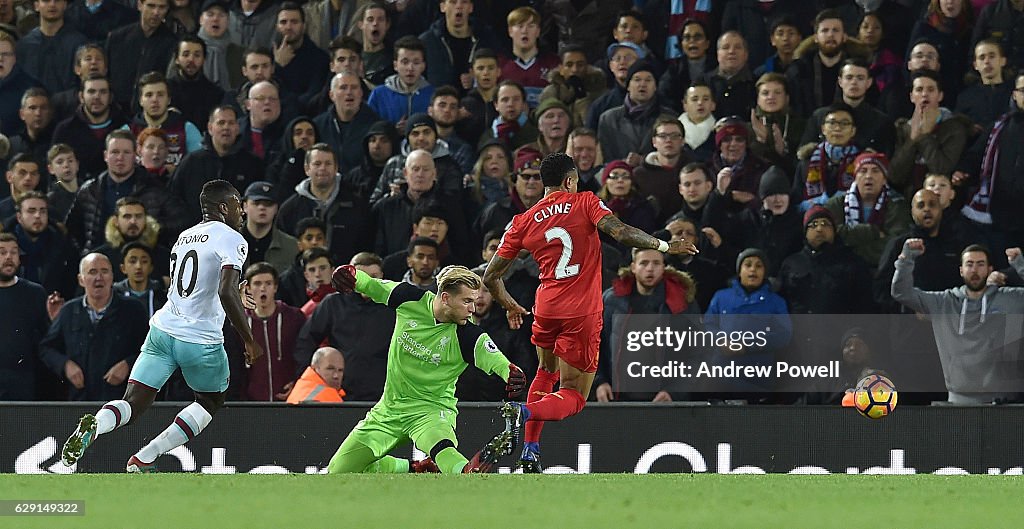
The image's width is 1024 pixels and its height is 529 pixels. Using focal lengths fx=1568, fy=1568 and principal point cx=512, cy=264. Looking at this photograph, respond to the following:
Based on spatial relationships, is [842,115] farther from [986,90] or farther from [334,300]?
[334,300]

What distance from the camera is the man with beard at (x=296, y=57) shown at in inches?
602

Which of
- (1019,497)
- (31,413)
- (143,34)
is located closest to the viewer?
(1019,497)

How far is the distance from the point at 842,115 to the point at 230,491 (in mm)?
7529

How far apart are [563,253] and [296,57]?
21.5 ft

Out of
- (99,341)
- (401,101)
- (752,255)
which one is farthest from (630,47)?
(99,341)

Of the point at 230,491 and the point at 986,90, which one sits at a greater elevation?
the point at 986,90

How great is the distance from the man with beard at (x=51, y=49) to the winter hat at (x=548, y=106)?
4.83m

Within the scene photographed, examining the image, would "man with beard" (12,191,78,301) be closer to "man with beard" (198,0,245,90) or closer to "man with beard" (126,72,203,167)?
"man with beard" (126,72,203,167)

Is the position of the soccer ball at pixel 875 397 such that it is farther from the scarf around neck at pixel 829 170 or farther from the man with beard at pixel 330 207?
the man with beard at pixel 330 207

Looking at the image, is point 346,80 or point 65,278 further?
point 346,80

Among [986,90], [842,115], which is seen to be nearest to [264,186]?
[842,115]

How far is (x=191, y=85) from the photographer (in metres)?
14.9

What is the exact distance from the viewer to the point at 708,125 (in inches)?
544

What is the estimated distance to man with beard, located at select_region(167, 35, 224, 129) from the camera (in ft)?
48.8
